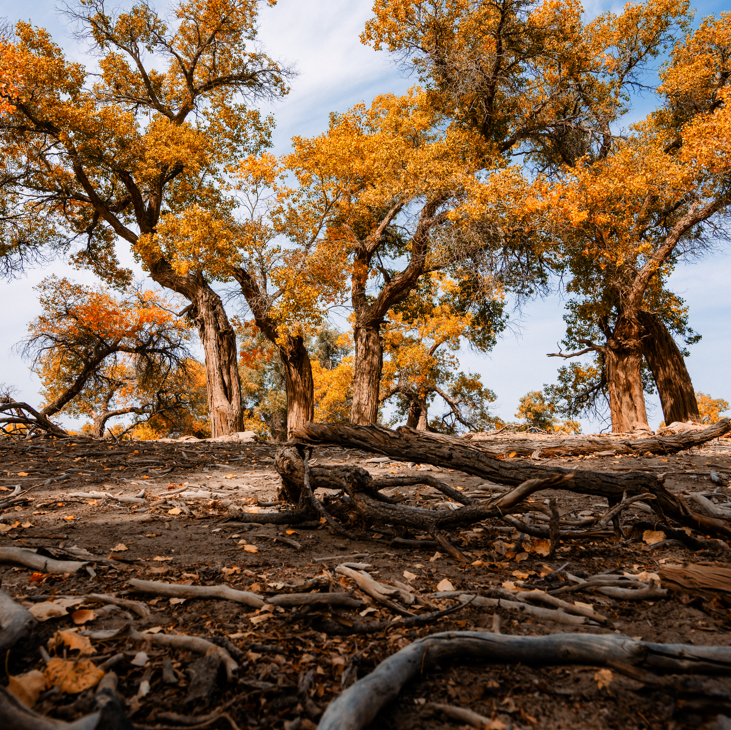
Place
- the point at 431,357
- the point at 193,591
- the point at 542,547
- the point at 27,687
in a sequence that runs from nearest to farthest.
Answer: the point at 27,687 → the point at 193,591 → the point at 542,547 → the point at 431,357

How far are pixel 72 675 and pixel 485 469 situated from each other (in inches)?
117

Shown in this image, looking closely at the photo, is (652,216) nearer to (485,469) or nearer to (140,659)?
(485,469)

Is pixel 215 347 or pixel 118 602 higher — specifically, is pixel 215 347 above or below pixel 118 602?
above

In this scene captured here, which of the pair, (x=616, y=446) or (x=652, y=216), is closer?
(x=616, y=446)

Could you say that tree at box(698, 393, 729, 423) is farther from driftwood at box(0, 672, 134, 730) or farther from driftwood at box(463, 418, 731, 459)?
driftwood at box(0, 672, 134, 730)

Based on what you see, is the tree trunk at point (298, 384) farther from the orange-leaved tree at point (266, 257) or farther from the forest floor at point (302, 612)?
the forest floor at point (302, 612)

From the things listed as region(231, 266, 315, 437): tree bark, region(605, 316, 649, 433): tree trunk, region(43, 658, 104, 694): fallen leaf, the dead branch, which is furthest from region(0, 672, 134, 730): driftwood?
region(605, 316, 649, 433): tree trunk

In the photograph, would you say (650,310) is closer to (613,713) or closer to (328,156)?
(328,156)

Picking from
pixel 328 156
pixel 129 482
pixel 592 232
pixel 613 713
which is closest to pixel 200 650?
pixel 613 713

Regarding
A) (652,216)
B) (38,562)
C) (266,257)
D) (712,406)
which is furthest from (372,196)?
(712,406)

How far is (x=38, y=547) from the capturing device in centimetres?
297

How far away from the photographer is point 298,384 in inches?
523

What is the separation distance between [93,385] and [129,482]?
44.0 feet

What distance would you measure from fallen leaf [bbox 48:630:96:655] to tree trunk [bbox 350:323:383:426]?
35.9 ft
